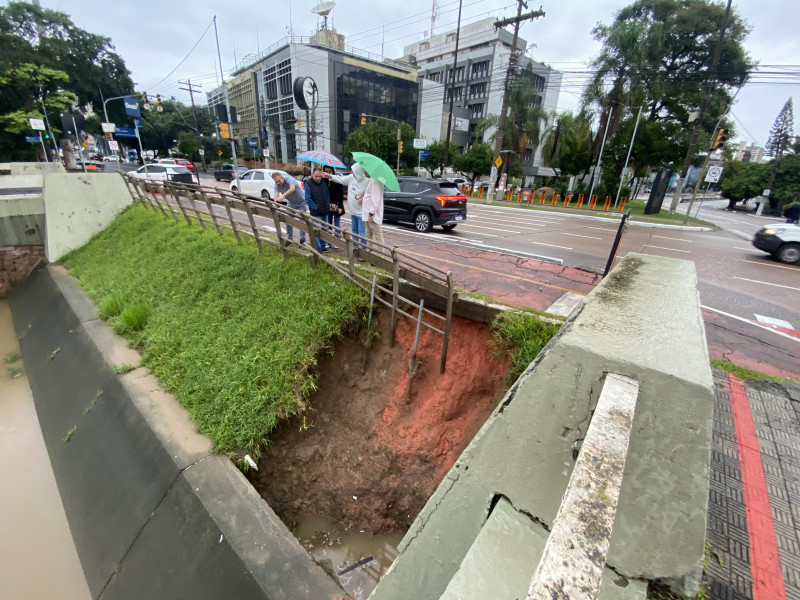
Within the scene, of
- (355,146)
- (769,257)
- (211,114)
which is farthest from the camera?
(211,114)

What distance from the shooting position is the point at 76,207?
925 cm

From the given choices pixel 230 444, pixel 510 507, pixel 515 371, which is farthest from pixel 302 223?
pixel 510 507

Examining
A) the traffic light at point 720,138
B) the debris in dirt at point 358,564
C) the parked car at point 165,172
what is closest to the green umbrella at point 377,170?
the debris in dirt at point 358,564

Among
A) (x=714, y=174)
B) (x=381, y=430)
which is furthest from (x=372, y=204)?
(x=714, y=174)

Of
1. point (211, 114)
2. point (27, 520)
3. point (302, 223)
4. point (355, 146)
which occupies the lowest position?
point (27, 520)

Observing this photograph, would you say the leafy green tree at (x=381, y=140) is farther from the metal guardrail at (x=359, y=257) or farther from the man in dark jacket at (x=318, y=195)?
the man in dark jacket at (x=318, y=195)

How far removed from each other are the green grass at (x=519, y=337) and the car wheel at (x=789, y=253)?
423 inches

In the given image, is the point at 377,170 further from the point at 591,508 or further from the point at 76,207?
the point at 76,207

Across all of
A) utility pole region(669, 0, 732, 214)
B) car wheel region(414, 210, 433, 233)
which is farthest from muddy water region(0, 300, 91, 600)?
utility pole region(669, 0, 732, 214)

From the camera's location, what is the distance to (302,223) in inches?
203

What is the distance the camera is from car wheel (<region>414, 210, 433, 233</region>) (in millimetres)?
10875

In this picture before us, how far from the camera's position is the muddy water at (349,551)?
10.3 ft

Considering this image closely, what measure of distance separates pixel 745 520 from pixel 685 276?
191 cm

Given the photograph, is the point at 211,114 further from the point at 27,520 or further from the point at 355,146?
the point at 27,520
